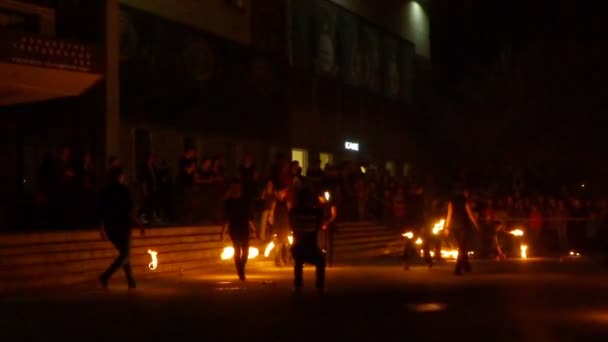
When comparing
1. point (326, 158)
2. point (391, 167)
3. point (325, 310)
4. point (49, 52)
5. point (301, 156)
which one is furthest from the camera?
point (391, 167)

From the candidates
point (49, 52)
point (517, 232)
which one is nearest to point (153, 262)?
point (49, 52)

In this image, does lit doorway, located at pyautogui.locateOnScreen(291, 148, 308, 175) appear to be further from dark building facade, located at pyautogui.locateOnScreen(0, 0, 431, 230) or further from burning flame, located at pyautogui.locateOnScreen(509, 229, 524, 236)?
burning flame, located at pyautogui.locateOnScreen(509, 229, 524, 236)

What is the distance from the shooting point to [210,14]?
32.6m

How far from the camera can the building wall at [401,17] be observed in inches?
1839

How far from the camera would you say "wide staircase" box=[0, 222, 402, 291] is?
18.5 m

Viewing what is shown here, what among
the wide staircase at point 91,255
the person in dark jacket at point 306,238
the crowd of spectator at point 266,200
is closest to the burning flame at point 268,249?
the wide staircase at point 91,255

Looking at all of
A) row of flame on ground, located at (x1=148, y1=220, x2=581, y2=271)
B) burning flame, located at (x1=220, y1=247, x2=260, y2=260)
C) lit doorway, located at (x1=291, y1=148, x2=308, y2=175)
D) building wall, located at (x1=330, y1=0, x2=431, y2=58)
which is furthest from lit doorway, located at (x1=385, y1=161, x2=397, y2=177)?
burning flame, located at (x1=220, y1=247, x2=260, y2=260)

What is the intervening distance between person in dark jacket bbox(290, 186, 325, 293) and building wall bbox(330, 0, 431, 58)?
86.1ft

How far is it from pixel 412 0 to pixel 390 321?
42.0m

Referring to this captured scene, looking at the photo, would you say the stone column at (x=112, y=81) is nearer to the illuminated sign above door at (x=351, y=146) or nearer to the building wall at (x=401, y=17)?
the building wall at (x=401, y=17)

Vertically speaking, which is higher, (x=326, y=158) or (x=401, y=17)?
(x=401, y=17)

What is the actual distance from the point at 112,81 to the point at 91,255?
7739 millimetres

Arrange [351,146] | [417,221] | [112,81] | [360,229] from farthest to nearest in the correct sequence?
[351,146] → [360,229] → [112,81] → [417,221]

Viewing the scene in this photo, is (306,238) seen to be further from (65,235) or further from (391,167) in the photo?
(391,167)
